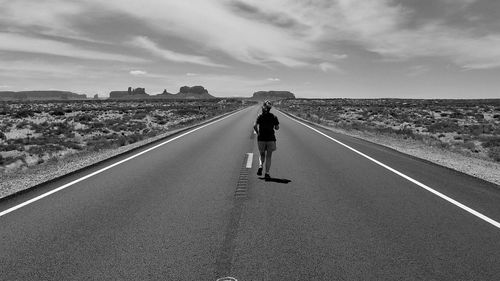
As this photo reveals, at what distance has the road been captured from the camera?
4316 millimetres

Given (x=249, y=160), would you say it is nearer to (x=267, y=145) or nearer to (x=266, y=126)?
(x=267, y=145)

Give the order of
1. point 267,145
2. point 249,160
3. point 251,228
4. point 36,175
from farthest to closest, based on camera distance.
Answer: point 249,160, point 36,175, point 267,145, point 251,228

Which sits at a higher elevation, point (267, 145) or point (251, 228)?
point (267, 145)

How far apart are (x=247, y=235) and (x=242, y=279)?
1.34 metres

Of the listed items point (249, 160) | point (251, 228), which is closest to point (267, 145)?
point (249, 160)

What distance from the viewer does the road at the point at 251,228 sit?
14.2 ft

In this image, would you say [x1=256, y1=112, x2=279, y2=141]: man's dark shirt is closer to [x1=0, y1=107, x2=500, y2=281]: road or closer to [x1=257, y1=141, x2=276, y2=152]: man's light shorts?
[x1=257, y1=141, x2=276, y2=152]: man's light shorts

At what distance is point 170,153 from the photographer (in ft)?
46.2

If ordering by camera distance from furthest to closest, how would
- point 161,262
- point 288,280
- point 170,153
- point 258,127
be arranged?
point 170,153 < point 258,127 < point 161,262 < point 288,280

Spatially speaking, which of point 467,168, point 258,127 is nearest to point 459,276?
point 258,127

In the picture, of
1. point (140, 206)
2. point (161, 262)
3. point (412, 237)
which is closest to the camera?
point (161, 262)

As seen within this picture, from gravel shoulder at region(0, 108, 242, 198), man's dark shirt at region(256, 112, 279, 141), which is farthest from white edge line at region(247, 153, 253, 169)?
gravel shoulder at region(0, 108, 242, 198)

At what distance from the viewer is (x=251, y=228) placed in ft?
18.6

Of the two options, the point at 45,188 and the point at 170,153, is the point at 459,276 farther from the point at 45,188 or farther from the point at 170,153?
the point at 170,153
